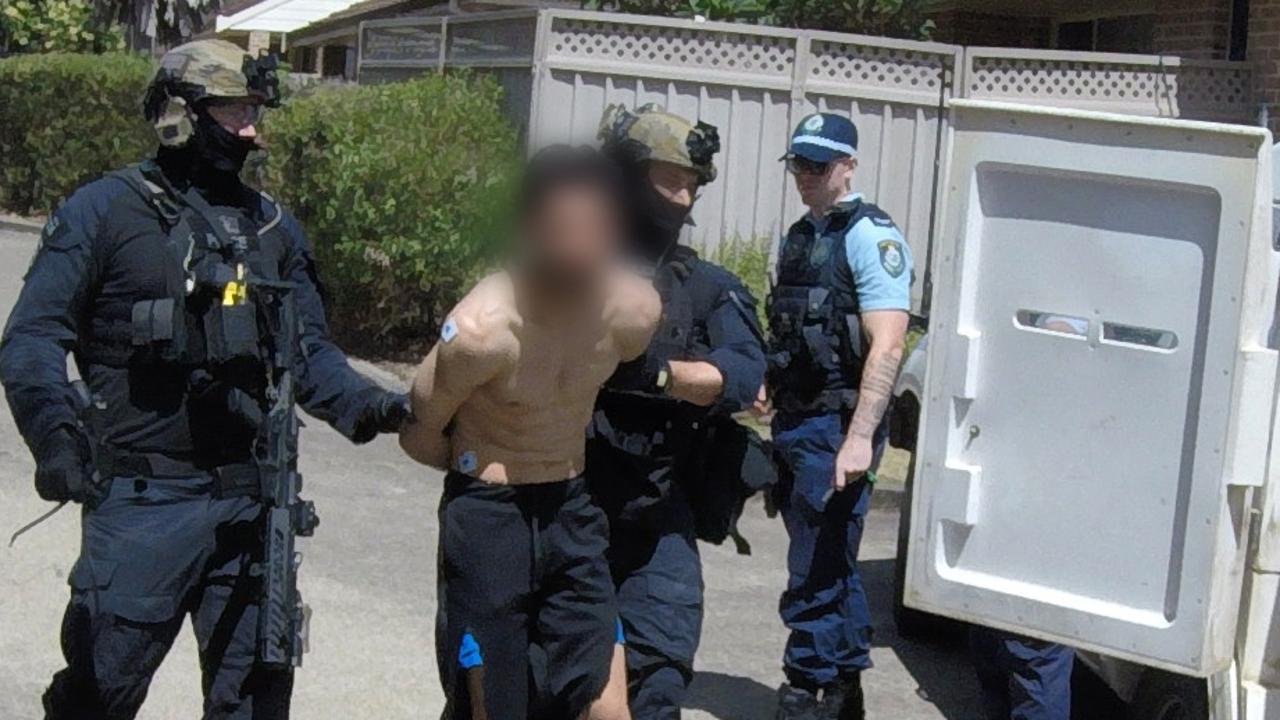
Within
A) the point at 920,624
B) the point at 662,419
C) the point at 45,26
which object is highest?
the point at 45,26

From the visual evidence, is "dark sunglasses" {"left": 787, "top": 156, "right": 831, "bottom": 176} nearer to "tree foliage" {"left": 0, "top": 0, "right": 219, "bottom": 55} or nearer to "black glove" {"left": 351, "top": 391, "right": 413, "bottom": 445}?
"black glove" {"left": 351, "top": 391, "right": 413, "bottom": 445}

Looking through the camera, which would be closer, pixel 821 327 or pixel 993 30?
pixel 821 327

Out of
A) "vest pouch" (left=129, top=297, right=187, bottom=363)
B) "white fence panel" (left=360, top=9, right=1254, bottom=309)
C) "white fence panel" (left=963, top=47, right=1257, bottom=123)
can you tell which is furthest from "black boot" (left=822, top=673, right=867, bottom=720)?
"white fence panel" (left=963, top=47, right=1257, bottom=123)

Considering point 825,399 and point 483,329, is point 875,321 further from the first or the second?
point 483,329

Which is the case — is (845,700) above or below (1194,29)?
below

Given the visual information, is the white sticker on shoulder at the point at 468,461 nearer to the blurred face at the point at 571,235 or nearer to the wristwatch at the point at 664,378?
the blurred face at the point at 571,235

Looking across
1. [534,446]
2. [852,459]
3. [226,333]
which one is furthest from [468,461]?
Result: [852,459]

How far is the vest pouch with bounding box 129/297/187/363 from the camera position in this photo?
4.32m

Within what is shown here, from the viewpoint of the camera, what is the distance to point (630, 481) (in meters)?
4.87

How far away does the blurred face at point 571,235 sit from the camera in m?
4.20

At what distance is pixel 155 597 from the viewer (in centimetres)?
439

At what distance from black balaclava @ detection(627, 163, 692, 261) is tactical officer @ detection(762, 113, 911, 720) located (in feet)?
3.68

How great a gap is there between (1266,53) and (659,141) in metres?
9.42

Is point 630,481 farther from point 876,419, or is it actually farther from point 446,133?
point 446,133
